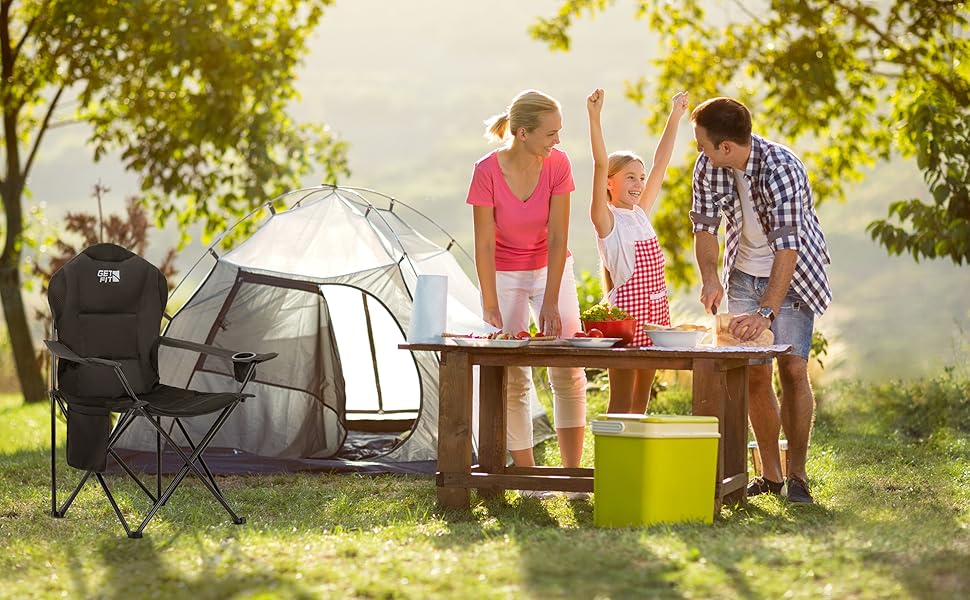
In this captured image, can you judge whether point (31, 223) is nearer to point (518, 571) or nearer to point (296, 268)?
point (296, 268)

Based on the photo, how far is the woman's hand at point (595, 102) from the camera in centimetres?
391

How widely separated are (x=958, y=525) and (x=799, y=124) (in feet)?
17.7

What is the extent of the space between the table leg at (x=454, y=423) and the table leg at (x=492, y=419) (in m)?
0.27

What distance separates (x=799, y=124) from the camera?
8398 mm

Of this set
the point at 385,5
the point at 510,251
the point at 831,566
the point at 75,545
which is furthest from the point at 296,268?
the point at 385,5

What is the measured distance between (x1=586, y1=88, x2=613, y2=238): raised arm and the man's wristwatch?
599 millimetres

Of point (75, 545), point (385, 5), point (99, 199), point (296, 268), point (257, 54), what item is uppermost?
point (385, 5)

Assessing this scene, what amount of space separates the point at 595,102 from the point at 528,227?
47cm

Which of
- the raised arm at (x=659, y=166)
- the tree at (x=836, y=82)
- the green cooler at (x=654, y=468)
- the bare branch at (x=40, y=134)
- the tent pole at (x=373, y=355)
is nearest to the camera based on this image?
the green cooler at (x=654, y=468)

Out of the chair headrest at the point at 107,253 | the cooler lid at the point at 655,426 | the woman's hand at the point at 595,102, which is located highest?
the woman's hand at the point at 595,102

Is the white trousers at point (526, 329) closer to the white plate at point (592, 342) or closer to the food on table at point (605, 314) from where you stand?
the food on table at point (605, 314)

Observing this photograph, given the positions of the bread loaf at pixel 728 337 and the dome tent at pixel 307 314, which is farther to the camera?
the dome tent at pixel 307 314

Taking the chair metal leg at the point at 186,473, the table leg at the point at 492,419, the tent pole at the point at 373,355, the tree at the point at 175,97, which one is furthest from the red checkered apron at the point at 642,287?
the tree at the point at 175,97

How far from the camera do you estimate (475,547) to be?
121 inches
